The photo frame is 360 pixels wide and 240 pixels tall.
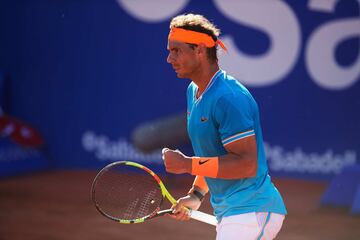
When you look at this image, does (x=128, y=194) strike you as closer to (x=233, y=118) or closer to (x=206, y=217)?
(x=206, y=217)

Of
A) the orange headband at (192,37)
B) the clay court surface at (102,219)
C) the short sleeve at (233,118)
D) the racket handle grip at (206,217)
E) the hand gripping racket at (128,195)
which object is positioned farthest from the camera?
the clay court surface at (102,219)

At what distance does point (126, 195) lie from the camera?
405 centimetres

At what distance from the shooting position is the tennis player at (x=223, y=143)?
3.08 metres

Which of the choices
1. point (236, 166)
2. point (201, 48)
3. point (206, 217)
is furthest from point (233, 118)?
point (206, 217)

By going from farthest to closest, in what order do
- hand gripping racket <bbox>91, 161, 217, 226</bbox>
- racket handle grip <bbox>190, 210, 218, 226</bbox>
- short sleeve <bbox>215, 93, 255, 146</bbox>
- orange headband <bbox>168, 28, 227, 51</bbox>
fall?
1. hand gripping racket <bbox>91, 161, 217, 226</bbox>
2. racket handle grip <bbox>190, 210, 218, 226</bbox>
3. orange headband <bbox>168, 28, 227, 51</bbox>
4. short sleeve <bbox>215, 93, 255, 146</bbox>

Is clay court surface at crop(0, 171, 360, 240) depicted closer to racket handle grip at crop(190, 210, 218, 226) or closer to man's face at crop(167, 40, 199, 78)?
racket handle grip at crop(190, 210, 218, 226)

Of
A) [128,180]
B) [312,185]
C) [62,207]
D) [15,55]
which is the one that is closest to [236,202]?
[128,180]

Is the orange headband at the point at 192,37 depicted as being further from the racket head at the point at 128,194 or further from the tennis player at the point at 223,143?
the racket head at the point at 128,194

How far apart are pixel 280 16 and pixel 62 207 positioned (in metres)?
4.38

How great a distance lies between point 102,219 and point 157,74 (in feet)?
12.4

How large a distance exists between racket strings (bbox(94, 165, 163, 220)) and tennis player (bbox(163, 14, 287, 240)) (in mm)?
645

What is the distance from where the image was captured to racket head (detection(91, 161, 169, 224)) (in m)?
3.85

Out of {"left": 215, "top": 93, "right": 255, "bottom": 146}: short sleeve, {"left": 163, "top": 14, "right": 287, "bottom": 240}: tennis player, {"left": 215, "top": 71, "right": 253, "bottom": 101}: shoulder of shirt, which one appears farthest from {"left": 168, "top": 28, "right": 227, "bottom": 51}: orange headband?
{"left": 215, "top": 93, "right": 255, "bottom": 146}: short sleeve

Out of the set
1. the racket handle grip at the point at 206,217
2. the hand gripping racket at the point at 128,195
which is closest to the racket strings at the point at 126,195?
the hand gripping racket at the point at 128,195
